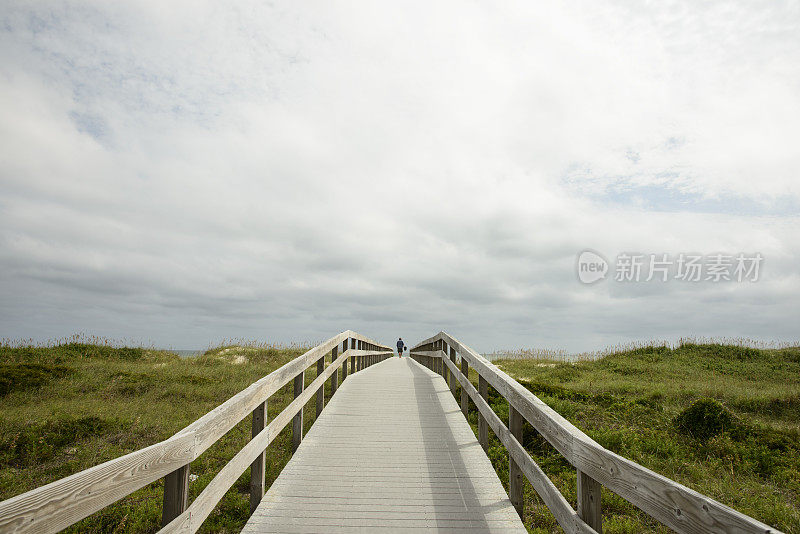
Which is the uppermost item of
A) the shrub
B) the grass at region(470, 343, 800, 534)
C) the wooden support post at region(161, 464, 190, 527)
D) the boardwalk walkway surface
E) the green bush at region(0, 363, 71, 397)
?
the wooden support post at region(161, 464, 190, 527)

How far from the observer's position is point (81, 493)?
6.73 ft

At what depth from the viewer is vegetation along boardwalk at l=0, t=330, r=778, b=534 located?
6.72 feet

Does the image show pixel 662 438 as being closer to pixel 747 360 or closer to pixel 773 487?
pixel 773 487

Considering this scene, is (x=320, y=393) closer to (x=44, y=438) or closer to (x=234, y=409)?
(x=234, y=409)

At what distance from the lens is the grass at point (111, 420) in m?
5.80

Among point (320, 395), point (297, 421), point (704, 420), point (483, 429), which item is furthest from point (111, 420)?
point (704, 420)

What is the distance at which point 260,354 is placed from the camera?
70.5 feet

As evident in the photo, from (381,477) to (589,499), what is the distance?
2.82 meters

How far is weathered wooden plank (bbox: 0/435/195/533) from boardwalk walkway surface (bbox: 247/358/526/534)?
5.99 ft

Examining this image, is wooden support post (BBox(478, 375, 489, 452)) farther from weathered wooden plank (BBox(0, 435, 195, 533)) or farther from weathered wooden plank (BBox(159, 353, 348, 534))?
weathered wooden plank (BBox(0, 435, 195, 533))

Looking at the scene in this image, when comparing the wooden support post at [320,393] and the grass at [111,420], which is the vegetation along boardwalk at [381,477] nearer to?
the wooden support post at [320,393]

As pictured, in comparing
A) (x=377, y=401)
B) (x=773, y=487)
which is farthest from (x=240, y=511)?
(x=773, y=487)

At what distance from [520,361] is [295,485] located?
21150 mm

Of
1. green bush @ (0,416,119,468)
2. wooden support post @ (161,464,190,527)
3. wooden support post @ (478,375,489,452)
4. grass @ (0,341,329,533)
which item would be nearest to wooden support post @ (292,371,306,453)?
grass @ (0,341,329,533)
